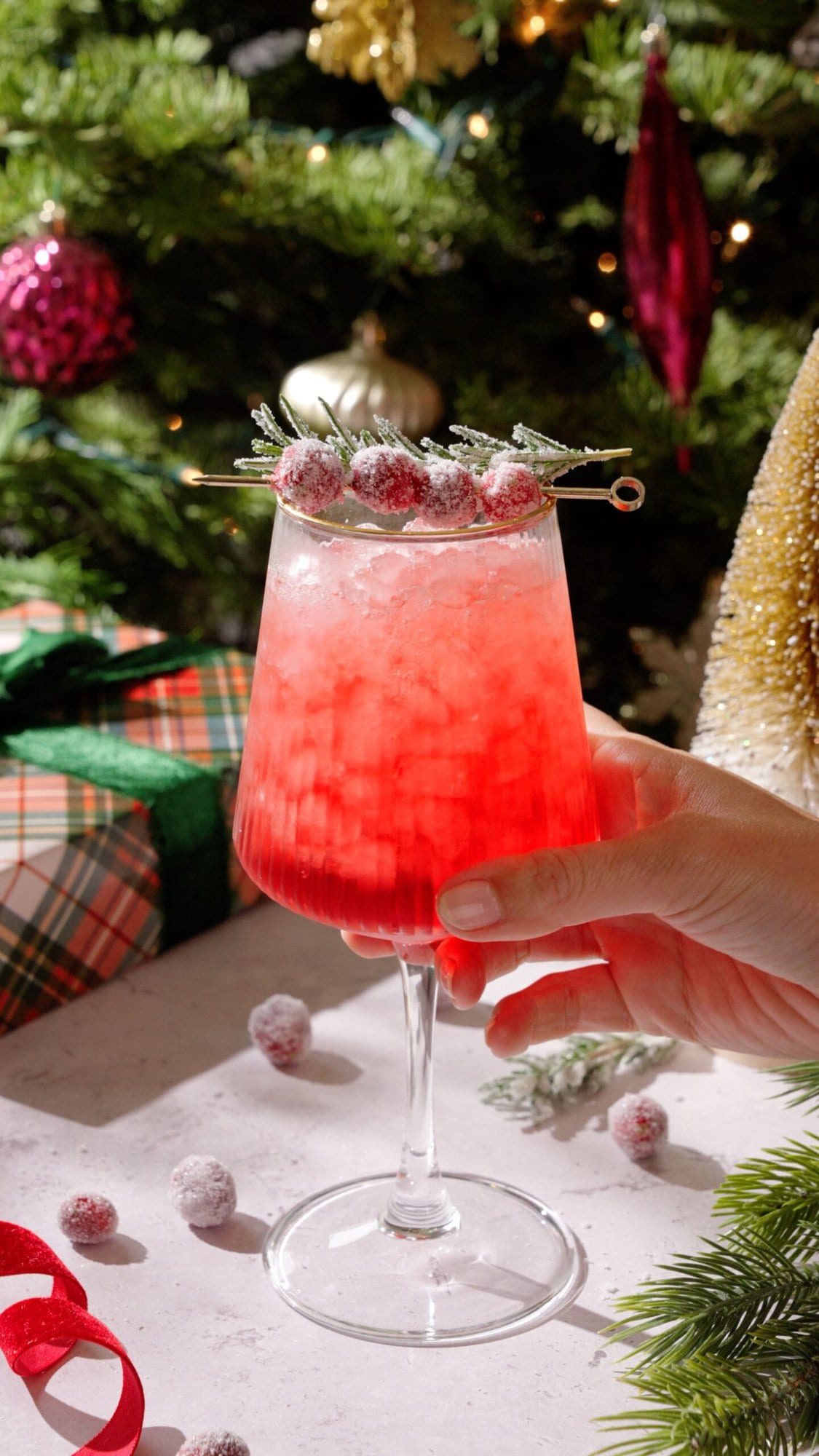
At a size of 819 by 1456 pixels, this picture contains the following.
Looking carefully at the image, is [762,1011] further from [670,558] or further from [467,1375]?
[670,558]

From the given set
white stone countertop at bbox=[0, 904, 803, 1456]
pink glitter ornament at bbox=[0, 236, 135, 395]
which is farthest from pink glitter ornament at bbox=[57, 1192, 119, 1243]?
pink glitter ornament at bbox=[0, 236, 135, 395]

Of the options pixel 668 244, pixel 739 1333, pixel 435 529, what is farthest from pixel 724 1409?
pixel 668 244

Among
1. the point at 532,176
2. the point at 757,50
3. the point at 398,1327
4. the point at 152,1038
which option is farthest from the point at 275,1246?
the point at 757,50

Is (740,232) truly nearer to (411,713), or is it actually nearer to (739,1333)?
(411,713)

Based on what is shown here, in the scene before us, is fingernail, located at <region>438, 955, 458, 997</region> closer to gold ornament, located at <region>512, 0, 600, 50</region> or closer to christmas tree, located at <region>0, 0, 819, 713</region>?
christmas tree, located at <region>0, 0, 819, 713</region>

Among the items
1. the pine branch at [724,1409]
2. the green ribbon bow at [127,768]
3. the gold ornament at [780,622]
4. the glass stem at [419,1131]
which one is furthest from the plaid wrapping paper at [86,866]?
the pine branch at [724,1409]
